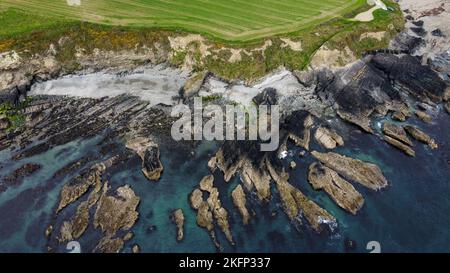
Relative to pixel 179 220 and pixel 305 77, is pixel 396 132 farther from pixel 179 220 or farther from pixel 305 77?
pixel 179 220

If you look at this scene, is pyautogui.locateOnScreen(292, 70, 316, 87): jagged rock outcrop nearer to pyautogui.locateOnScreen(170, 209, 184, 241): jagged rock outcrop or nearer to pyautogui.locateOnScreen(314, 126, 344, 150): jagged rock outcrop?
pyautogui.locateOnScreen(314, 126, 344, 150): jagged rock outcrop

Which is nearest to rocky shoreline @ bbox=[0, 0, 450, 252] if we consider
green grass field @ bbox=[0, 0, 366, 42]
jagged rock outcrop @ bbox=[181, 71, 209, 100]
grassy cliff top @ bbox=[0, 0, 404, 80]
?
jagged rock outcrop @ bbox=[181, 71, 209, 100]

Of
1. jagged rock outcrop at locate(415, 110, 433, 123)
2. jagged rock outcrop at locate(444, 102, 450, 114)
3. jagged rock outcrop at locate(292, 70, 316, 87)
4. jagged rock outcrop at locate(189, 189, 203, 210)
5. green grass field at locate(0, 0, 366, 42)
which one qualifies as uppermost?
green grass field at locate(0, 0, 366, 42)

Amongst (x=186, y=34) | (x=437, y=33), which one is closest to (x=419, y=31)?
(x=437, y=33)

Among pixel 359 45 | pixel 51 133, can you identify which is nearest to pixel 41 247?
pixel 51 133

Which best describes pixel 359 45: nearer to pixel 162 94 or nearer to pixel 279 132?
pixel 279 132

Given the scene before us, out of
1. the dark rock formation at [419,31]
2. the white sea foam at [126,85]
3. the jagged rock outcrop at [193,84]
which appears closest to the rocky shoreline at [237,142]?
the jagged rock outcrop at [193,84]
